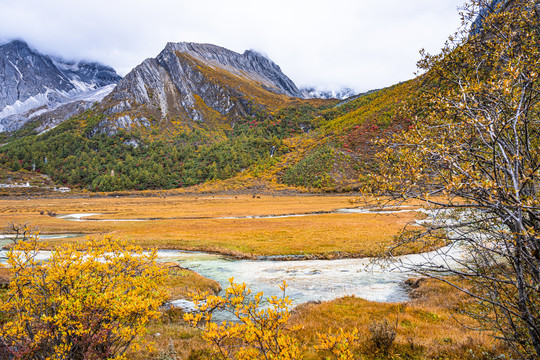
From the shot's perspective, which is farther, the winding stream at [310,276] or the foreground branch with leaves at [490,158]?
the winding stream at [310,276]

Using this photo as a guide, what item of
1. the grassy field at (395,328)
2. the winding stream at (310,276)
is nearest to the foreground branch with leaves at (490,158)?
the grassy field at (395,328)

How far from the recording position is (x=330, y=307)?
14.0 metres

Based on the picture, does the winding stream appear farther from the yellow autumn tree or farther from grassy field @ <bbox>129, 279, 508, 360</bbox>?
the yellow autumn tree

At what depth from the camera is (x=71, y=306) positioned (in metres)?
6.00

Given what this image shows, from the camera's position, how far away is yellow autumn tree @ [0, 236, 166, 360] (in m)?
5.95

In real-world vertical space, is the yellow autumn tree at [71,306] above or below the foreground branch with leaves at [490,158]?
below

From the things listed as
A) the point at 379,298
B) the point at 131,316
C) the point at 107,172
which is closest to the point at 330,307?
the point at 379,298

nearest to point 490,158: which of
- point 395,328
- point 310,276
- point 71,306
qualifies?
point 395,328

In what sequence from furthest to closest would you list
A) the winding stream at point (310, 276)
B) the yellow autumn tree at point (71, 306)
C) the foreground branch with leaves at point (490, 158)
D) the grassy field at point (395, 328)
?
the winding stream at point (310, 276), the grassy field at point (395, 328), the yellow autumn tree at point (71, 306), the foreground branch with leaves at point (490, 158)

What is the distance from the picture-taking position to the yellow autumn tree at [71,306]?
5.95 meters

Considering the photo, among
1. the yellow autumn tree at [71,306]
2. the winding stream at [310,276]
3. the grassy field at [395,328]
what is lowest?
the winding stream at [310,276]

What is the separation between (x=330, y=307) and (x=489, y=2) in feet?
45.4

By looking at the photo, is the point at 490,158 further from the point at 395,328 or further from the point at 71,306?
the point at 71,306

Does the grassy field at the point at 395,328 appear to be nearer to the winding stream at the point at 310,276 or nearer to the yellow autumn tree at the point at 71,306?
the winding stream at the point at 310,276
